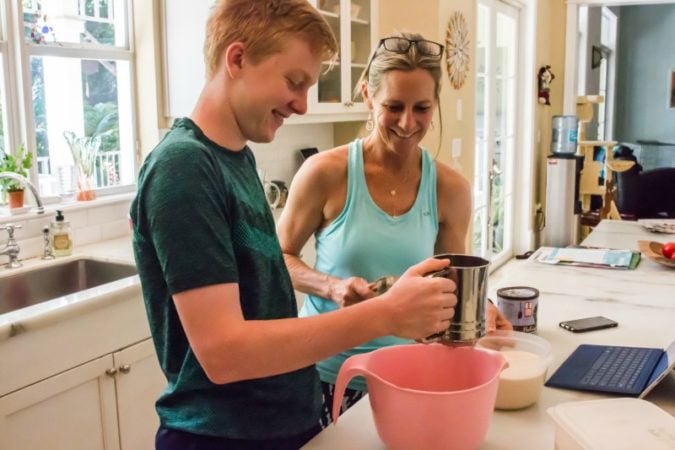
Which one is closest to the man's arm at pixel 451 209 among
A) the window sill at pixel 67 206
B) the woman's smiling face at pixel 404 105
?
the woman's smiling face at pixel 404 105

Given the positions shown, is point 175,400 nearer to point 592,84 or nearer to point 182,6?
point 182,6

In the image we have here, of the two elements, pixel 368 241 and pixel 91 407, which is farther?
pixel 91 407

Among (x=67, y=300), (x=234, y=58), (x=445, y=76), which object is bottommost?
(x=67, y=300)

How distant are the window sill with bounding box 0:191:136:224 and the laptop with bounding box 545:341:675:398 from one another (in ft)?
6.15

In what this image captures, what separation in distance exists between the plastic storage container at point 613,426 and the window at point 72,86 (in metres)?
2.25

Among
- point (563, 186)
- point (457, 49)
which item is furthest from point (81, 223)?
point (563, 186)

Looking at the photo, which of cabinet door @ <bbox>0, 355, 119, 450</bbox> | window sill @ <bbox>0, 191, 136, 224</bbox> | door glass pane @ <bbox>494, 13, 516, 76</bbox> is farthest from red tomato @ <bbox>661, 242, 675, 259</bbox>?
door glass pane @ <bbox>494, 13, 516, 76</bbox>

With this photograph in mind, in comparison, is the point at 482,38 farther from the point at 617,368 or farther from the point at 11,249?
the point at 617,368

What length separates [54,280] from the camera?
2443mm

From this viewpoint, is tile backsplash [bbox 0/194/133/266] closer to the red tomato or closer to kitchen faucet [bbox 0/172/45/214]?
kitchen faucet [bbox 0/172/45/214]

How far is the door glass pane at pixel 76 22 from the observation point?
2623mm

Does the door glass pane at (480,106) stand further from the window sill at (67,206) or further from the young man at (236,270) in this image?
the young man at (236,270)

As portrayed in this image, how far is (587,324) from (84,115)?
7.00ft

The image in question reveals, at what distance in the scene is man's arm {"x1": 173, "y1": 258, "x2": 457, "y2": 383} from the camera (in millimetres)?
868
